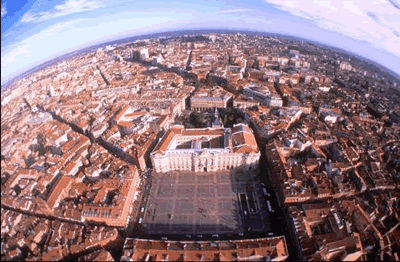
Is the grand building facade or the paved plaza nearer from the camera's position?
the paved plaza

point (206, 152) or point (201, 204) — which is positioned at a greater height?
point (206, 152)

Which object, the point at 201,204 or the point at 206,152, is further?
the point at 206,152

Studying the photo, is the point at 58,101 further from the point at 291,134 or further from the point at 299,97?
the point at 299,97

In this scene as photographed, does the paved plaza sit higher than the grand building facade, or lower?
lower

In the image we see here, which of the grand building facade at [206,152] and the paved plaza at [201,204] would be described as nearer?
the paved plaza at [201,204]

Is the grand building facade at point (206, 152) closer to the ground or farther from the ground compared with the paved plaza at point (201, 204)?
farther from the ground
